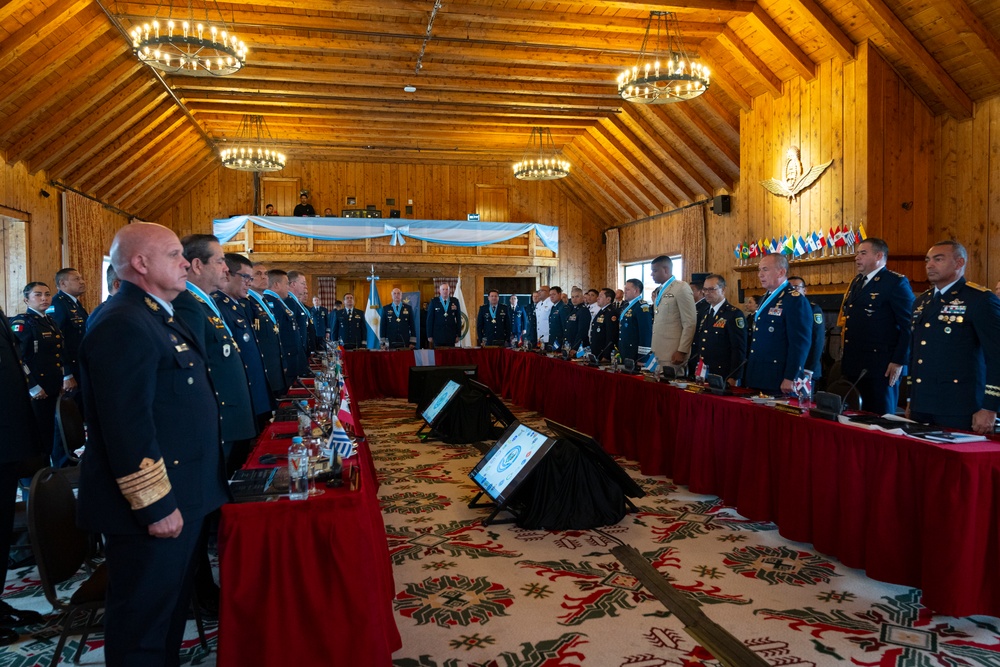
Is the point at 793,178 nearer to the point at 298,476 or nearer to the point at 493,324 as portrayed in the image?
the point at 493,324

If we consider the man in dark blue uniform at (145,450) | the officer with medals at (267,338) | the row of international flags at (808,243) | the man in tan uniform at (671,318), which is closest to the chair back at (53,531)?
the man in dark blue uniform at (145,450)

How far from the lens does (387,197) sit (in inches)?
663

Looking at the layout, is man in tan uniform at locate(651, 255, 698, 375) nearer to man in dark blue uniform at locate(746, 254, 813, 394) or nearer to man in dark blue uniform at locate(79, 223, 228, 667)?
man in dark blue uniform at locate(746, 254, 813, 394)

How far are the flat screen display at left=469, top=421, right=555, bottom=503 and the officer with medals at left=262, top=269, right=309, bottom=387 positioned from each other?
228 cm

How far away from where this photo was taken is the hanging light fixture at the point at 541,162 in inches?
517

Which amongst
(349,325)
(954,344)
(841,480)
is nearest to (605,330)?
(954,344)

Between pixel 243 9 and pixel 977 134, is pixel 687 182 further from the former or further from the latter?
pixel 243 9

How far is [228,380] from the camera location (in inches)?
130

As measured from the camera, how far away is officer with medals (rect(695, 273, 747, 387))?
18.3ft

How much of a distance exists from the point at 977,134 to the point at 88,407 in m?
9.17

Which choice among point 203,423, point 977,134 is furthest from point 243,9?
point 977,134

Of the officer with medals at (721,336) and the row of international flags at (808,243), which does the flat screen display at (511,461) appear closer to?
the officer with medals at (721,336)

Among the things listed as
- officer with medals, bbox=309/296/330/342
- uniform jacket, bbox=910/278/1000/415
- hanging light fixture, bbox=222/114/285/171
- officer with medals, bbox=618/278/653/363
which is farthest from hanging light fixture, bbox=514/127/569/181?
uniform jacket, bbox=910/278/1000/415

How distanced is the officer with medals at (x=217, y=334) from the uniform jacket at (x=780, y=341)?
3.50 meters
